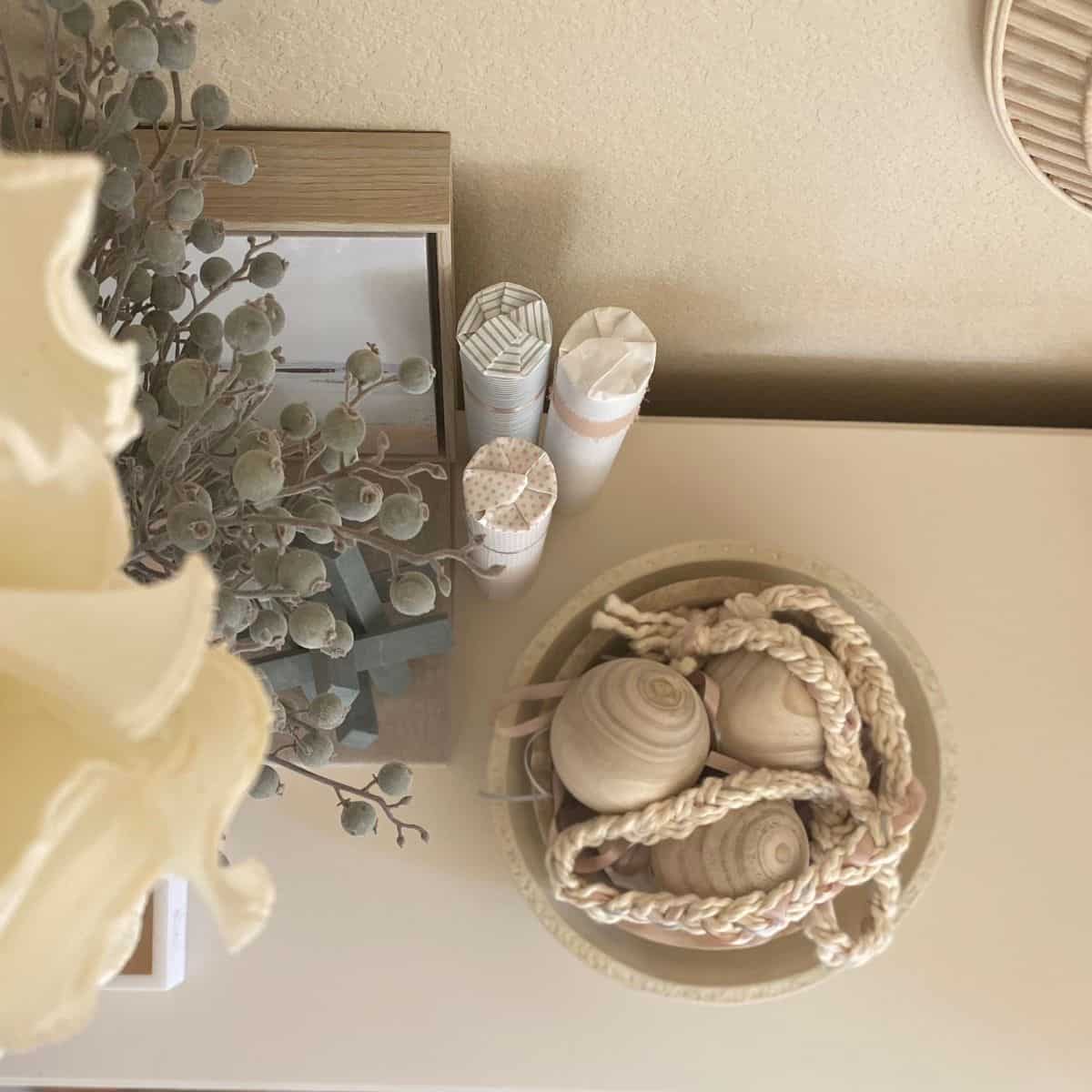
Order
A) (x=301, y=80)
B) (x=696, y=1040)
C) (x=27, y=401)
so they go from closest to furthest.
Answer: (x=27, y=401)
(x=301, y=80)
(x=696, y=1040)

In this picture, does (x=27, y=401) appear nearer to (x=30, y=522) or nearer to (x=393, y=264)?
(x=30, y=522)

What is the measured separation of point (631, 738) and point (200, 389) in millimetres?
281

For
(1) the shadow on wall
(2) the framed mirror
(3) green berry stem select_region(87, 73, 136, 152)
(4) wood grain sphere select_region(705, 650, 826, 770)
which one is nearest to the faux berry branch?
(3) green berry stem select_region(87, 73, 136, 152)

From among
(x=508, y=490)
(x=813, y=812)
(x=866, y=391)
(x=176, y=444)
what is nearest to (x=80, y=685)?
(x=176, y=444)

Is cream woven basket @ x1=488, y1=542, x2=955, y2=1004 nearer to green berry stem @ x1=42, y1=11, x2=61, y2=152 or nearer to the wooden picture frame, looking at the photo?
the wooden picture frame

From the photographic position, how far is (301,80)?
0.50 meters

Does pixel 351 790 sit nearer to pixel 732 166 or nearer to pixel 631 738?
pixel 631 738

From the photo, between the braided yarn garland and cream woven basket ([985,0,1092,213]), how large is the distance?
252 millimetres

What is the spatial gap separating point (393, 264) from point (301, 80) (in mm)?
100

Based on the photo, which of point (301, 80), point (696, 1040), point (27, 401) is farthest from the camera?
point (696, 1040)

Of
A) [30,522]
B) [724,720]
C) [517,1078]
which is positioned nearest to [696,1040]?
[517,1078]

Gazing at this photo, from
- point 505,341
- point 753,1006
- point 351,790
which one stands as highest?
point 505,341

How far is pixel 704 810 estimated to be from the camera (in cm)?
52

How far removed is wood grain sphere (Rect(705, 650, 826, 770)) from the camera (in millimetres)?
534
